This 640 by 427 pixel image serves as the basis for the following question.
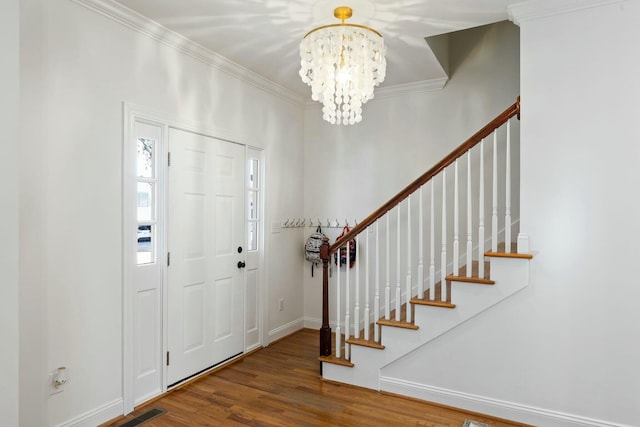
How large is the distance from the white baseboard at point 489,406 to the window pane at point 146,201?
2.23m

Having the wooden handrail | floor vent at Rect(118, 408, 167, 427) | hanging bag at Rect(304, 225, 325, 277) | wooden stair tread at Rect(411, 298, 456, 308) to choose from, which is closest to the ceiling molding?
the wooden handrail

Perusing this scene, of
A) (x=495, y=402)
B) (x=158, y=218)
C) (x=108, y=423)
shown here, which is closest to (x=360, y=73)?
(x=158, y=218)

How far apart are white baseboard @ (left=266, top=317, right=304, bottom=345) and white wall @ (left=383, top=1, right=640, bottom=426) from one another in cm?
217

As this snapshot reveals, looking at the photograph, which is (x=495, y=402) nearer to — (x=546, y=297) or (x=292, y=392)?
(x=546, y=297)

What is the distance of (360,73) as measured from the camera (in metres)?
2.22

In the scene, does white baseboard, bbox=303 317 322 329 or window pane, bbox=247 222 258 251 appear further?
white baseboard, bbox=303 317 322 329

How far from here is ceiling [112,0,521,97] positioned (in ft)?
8.40

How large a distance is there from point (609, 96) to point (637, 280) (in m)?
1.16

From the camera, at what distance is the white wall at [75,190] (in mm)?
2135

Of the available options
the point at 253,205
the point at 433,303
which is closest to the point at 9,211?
the point at 253,205

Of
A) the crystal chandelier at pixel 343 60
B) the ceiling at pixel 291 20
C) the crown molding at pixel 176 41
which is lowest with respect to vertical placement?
the crystal chandelier at pixel 343 60

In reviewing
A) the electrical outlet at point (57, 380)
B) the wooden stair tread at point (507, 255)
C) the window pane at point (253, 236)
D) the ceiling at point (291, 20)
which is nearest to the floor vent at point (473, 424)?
the wooden stair tread at point (507, 255)

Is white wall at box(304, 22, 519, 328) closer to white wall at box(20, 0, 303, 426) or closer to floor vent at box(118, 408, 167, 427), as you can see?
white wall at box(20, 0, 303, 426)

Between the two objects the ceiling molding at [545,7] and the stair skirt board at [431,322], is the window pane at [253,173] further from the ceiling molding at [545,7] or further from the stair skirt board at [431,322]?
the ceiling molding at [545,7]
